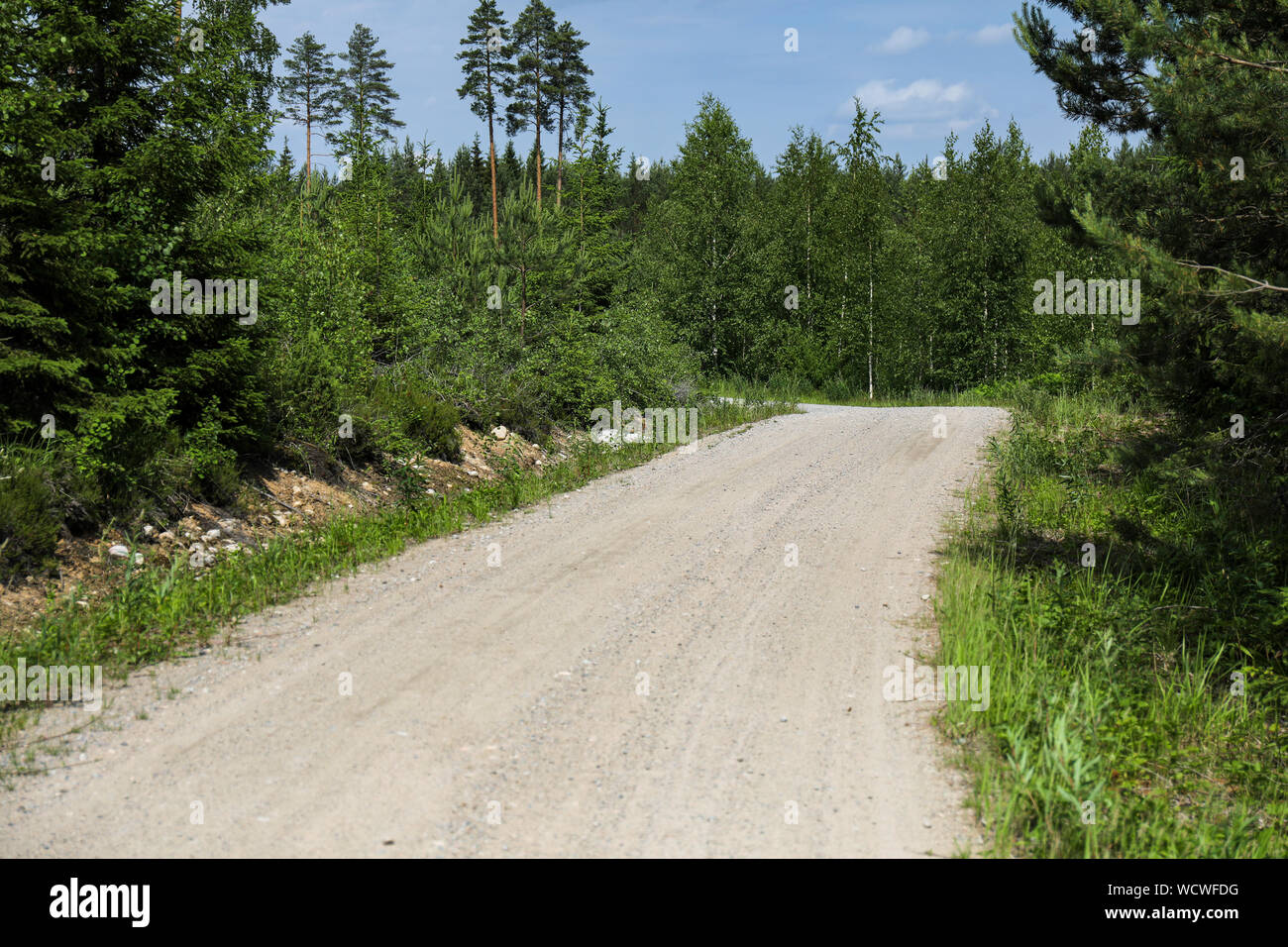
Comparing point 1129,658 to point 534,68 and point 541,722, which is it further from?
point 534,68

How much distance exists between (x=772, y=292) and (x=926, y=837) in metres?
31.2

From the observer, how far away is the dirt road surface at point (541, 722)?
3871 millimetres

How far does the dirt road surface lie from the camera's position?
3871 mm

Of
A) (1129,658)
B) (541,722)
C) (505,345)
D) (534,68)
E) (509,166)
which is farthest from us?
(509,166)

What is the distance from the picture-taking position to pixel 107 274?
7.64 metres

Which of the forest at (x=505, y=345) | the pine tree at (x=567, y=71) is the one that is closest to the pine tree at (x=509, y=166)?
the pine tree at (x=567, y=71)

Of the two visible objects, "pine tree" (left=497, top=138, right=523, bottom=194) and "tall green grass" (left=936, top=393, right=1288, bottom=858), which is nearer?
"tall green grass" (left=936, top=393, right=1288, bottom=858)

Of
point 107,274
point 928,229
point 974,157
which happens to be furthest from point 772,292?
point 107,274

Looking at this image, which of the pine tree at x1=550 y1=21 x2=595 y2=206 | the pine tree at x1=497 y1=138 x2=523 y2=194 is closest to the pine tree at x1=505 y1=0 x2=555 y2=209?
the pine tree at x1=550 y1=21 x2=595 y2=206

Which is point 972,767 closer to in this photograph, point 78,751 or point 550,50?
point 78,751

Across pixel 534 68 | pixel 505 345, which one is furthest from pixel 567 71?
pixel 505 345

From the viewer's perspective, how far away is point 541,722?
16.5ft

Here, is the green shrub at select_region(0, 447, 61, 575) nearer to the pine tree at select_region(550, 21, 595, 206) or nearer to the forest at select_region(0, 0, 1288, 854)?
the forest at select_region(0, 0, 1288, 854)
